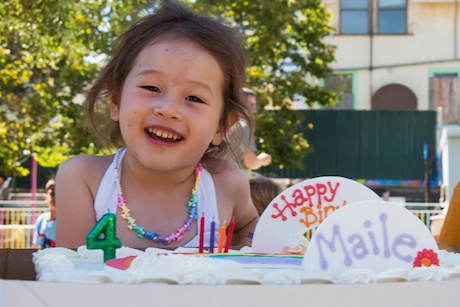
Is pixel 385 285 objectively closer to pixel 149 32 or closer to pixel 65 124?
pixel 149 32

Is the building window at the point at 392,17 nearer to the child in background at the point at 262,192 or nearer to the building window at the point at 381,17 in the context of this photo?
the building window at the point at 381,17

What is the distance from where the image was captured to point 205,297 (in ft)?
2.71

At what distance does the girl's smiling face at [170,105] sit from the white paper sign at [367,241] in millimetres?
680

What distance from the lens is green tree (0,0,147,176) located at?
8.55 m

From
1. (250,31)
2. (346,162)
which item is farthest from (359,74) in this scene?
(250,31)

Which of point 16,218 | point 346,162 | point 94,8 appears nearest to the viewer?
point 94,8

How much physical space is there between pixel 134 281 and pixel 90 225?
1109 mm

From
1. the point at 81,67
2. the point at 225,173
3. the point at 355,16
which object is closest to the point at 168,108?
the point at 225,173

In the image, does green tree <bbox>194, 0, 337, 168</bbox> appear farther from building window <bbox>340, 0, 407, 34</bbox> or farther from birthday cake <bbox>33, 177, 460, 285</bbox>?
building window <bbox>340, 0, 407, 34</bbox>

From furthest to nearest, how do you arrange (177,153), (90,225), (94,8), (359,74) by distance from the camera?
(359,74) → (94,8) → (90,225) → (177,153)

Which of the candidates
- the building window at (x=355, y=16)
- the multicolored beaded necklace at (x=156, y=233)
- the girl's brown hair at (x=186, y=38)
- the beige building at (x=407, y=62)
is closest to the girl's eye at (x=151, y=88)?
the girl's brown hair at (x=186, y=38)

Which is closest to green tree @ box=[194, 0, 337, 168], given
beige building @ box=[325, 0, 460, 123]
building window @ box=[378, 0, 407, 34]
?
beige building @ box=[325, 0, 460, 123]

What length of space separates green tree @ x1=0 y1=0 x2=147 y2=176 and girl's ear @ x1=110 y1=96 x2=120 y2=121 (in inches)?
243

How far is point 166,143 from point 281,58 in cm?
980
